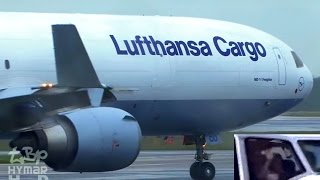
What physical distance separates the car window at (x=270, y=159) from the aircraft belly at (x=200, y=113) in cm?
1121

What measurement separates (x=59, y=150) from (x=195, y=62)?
9.96 meters

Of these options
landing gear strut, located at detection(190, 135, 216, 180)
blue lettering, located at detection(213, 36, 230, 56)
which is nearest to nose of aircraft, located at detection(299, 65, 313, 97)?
blue lettering, located at detection(213, 36, 230, 56)

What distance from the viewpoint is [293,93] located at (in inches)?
1161

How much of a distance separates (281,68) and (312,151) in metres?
16.0

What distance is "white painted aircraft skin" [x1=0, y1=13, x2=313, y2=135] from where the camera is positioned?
22.9 meters

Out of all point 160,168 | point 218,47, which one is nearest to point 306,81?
point 218,47

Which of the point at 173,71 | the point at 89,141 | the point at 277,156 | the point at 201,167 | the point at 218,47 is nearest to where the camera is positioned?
the point at 277,156

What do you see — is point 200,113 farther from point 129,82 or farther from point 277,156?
point 277,156

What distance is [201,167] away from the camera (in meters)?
28.6

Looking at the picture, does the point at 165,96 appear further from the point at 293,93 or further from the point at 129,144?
the point at 129,144

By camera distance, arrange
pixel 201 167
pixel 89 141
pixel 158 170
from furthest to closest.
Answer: pixel 158 170 < pixel 201 167 < pixel 89 141

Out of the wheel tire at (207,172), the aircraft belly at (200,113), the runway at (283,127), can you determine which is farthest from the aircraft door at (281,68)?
the runway at (283,127)

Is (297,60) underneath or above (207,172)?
above

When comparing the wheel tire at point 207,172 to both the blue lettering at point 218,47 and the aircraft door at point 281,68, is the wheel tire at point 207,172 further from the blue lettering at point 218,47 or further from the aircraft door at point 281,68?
the blue lettering at point 218,47
